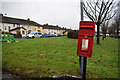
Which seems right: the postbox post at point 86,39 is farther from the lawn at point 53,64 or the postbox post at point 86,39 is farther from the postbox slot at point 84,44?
the lawn at point 53,64

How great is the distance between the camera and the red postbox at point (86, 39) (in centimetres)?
213

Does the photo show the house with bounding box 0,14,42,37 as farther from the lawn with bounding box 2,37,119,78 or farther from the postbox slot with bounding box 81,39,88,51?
the postbox slot with bounding box 81,39,88,51

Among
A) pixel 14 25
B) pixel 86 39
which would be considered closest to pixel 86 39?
pixel 86 39

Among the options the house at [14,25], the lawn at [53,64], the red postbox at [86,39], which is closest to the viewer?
the red postbox at [86,39]

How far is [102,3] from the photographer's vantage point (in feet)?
34.9

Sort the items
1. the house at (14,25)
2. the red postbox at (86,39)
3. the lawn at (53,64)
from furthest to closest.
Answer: the house at (14,25)
the lawn at (53,64)
the red postbox at (86,39)

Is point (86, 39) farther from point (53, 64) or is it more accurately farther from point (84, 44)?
point (53, 64)

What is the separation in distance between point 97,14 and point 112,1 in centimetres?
228

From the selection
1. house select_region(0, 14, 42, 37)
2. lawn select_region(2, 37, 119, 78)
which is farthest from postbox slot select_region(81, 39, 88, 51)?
house select_region(0, 14, 42, 37)

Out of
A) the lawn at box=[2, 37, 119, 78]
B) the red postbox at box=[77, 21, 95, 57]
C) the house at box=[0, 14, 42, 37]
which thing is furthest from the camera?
the house at box=[0, 14, 42, 37]

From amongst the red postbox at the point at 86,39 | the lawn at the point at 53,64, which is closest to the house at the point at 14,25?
the lawn at the point at 53,64

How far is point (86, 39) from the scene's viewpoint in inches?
84.7

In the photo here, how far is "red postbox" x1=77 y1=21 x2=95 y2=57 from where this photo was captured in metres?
2.13

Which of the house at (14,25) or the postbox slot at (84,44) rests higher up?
the house at (14,25)
